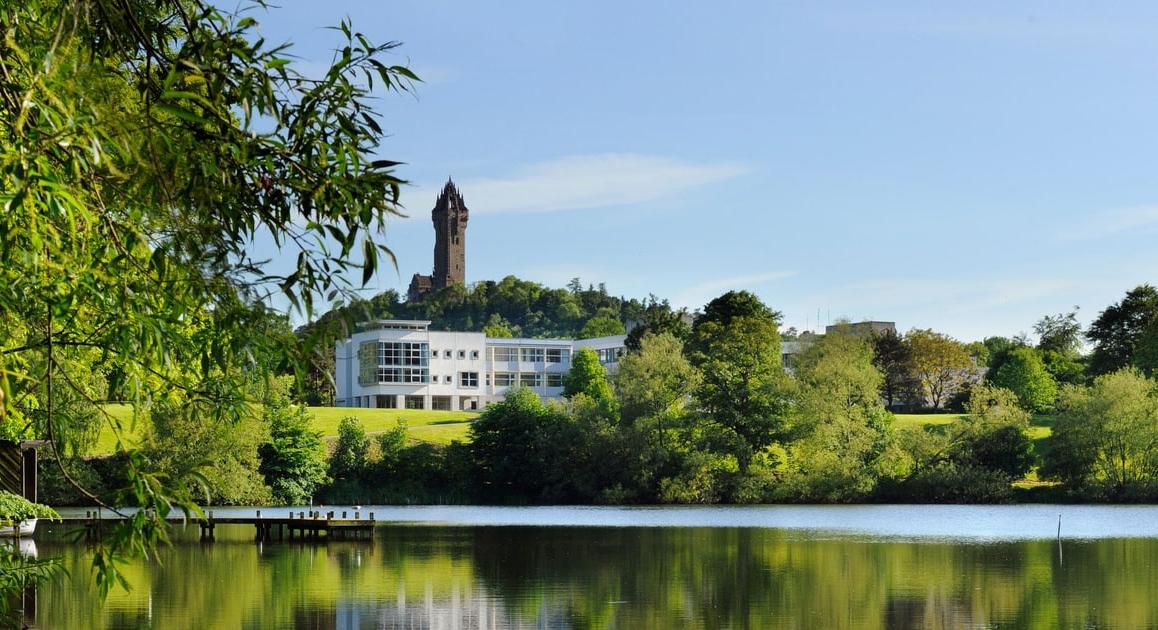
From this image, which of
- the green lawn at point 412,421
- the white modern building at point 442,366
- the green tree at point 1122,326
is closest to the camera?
the green lawn at point 412,421

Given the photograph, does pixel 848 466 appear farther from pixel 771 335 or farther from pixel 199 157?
pixel 199 157

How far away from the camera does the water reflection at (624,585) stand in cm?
→ 2431

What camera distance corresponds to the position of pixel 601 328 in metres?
180

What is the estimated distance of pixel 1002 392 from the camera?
238 ft

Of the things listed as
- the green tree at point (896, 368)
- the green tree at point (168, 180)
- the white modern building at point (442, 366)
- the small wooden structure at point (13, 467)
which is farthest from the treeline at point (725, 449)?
the green tree at point (168, 180)

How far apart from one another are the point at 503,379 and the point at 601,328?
166 feet

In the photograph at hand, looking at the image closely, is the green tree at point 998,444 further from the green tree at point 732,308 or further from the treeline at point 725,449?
the green tree at point 732,308

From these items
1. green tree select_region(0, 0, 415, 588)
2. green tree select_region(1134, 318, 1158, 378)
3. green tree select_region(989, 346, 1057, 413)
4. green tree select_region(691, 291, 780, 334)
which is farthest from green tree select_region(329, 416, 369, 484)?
green tree select_region(0, 0, 415, 588)

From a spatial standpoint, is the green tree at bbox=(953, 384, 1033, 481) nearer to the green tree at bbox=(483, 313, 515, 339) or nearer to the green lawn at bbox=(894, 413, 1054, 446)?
the green lawn at bbox=(894, 413, 1054, 446)

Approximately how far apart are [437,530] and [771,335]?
129 ft

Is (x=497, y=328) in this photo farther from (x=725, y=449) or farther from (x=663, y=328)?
(x=725, y=449)

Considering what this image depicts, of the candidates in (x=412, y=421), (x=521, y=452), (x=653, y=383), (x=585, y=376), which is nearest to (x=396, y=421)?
(x=412, y=421)

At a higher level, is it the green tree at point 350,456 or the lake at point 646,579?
the green tree at point 350,456

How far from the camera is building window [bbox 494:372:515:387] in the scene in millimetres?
129625
